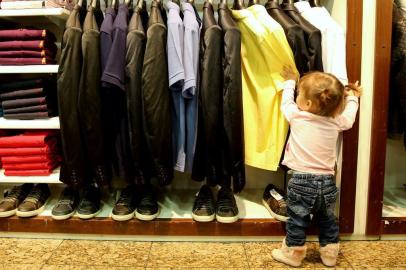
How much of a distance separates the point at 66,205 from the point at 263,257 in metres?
0.84

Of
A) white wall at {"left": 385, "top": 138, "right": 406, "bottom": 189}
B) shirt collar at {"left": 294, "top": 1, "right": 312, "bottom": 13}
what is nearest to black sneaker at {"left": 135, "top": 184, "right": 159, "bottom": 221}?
shirt collar at {"left": 294, "top": 1, "right": 312, "bottom": 13}

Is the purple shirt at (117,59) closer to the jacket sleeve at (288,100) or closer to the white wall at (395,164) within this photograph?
the jacket sleeve at (288,100)

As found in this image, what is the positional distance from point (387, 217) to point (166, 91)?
1037mm

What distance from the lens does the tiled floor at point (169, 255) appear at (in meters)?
1.20

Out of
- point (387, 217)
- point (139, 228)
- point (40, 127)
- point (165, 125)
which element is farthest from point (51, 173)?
point (387, 217)

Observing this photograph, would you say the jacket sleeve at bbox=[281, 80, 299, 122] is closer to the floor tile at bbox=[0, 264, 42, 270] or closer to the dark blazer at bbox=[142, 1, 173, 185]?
the dark blazer at bbox=[142, 1, 173, 185]

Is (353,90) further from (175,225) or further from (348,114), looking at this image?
(175,225)

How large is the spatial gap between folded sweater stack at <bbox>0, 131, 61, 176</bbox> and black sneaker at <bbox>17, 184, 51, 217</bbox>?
112 mm

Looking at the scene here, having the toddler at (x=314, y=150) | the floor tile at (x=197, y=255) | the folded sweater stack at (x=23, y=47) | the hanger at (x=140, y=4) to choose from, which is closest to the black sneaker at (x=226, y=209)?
the floor tile at (x=197, y=255)

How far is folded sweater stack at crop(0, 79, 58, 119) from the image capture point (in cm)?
135

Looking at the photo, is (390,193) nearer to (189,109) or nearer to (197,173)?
(197,173)

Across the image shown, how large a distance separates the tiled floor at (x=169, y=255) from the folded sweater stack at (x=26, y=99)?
0.53 meters

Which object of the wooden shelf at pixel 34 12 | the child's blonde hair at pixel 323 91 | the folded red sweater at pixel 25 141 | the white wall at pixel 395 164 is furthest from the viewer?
the white wall at pixel 395 164

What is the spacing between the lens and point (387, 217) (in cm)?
135
